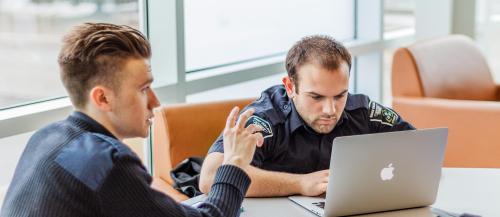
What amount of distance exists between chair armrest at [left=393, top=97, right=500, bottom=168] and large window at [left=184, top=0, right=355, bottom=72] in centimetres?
89

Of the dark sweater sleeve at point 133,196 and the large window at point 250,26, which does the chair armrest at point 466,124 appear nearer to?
the large window at point 250,26

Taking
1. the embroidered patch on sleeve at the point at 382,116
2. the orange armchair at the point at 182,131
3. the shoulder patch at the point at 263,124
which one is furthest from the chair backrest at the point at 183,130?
the embroidered patch on sleeve at the point at 382,116

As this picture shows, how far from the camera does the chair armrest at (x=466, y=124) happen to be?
3629 millimetres

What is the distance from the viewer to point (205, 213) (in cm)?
172

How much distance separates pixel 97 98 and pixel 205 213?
36 centimetres

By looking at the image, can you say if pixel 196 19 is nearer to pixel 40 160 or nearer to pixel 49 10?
pixel 49 10

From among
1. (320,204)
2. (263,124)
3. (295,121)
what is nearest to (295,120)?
(295,121)

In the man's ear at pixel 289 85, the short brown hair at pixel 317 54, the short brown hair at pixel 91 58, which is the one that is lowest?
the man's ear at pixel 289 85

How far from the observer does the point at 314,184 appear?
2232 mm

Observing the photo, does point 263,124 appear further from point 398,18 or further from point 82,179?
point 398,18

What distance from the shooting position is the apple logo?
2.01m

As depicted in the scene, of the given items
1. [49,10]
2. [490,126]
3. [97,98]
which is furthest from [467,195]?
[49,10]

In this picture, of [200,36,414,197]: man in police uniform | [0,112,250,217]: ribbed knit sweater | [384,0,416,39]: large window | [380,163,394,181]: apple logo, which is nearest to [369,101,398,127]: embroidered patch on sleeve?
[200,36,414,197]: man in police uniform

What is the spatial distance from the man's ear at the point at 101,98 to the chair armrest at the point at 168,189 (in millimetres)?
1059
